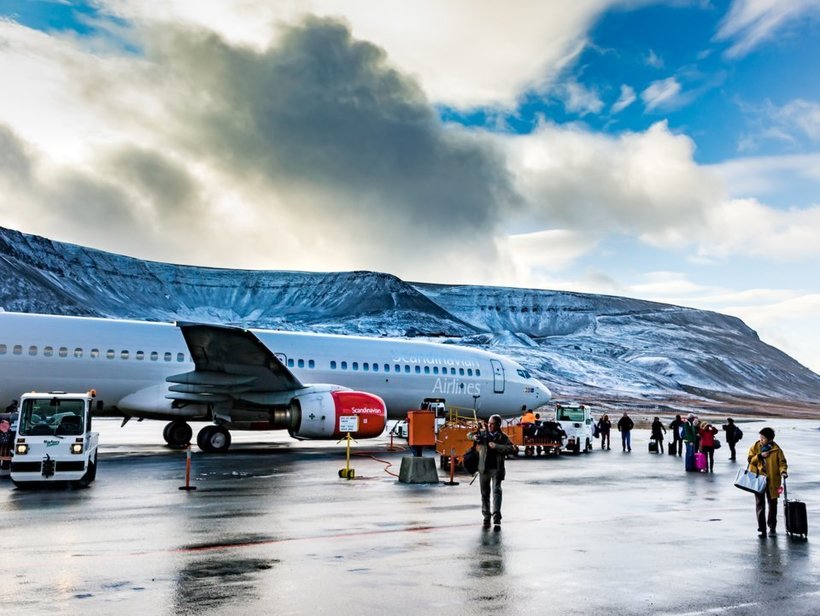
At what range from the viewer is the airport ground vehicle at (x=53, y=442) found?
14.8m

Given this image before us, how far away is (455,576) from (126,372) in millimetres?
18818

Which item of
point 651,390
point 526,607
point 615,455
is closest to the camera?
point 526,607

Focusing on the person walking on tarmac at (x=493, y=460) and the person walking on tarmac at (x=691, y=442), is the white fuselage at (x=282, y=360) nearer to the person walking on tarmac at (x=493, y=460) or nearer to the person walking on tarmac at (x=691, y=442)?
the person walking on tarmac at (x=691, y=442)

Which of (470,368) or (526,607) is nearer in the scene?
(526,607)

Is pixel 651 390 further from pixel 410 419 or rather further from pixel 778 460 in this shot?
pixel 778 460

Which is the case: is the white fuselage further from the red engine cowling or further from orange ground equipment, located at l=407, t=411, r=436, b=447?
orange ground equipment, located at l=407, t=411, r=436, b=447

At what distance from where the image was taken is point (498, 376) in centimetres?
3081

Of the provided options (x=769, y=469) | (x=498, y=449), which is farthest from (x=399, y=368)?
(x=769, y=469)

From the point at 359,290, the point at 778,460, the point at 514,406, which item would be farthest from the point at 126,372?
the point at 359,290

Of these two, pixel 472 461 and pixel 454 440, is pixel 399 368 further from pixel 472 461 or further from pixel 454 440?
pixel 472 461

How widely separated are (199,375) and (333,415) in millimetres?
4678

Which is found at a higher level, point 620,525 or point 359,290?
point 359,290

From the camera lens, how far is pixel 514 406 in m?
31.2

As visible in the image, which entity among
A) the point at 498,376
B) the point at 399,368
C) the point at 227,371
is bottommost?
the point at 227,371
